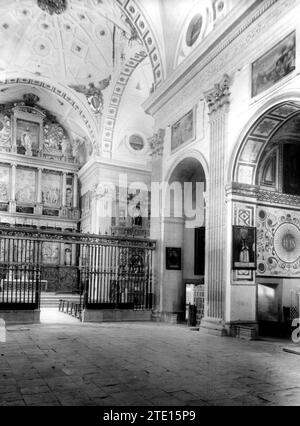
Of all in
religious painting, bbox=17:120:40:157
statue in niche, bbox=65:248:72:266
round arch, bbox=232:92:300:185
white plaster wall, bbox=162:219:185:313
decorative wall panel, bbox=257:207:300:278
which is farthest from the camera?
religious painting, bbox=17:120:40:157

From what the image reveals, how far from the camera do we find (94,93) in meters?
20.9

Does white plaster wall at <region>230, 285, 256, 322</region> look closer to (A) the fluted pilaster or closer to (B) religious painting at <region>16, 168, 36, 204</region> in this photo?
(A) the fluted pilaster

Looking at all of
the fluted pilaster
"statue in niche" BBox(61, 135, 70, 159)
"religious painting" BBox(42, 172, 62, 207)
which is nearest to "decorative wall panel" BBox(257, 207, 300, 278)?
the fluted pilaster

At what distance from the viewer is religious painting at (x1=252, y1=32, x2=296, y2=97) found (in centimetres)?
902

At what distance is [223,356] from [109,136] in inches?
619

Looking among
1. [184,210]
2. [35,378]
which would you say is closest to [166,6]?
[184,210]

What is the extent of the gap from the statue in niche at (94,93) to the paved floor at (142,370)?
44.4 feet

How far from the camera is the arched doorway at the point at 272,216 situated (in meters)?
10.9

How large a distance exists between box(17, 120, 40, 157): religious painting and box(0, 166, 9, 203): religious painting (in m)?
1.36

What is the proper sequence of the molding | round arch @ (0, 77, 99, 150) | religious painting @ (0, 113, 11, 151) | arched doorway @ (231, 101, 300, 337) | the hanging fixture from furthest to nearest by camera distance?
religious painting @ (0, 113, 11, 151)
the molding
round arch @ (0, 77, 99, 150)
the hanging fixture
arched doorway @ (231, 101, 300, 337)

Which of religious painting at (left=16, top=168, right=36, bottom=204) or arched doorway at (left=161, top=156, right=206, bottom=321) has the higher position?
religious painting at (left=16, top=168, right=36, bottom=204)

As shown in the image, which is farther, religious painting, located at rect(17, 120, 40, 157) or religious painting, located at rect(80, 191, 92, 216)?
religious painting, located at rect(17, 120, 40, 157)

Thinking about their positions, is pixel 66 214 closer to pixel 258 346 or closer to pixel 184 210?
pixel 184 210

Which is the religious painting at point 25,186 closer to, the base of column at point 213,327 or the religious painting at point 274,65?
the base of column at point 213,327
